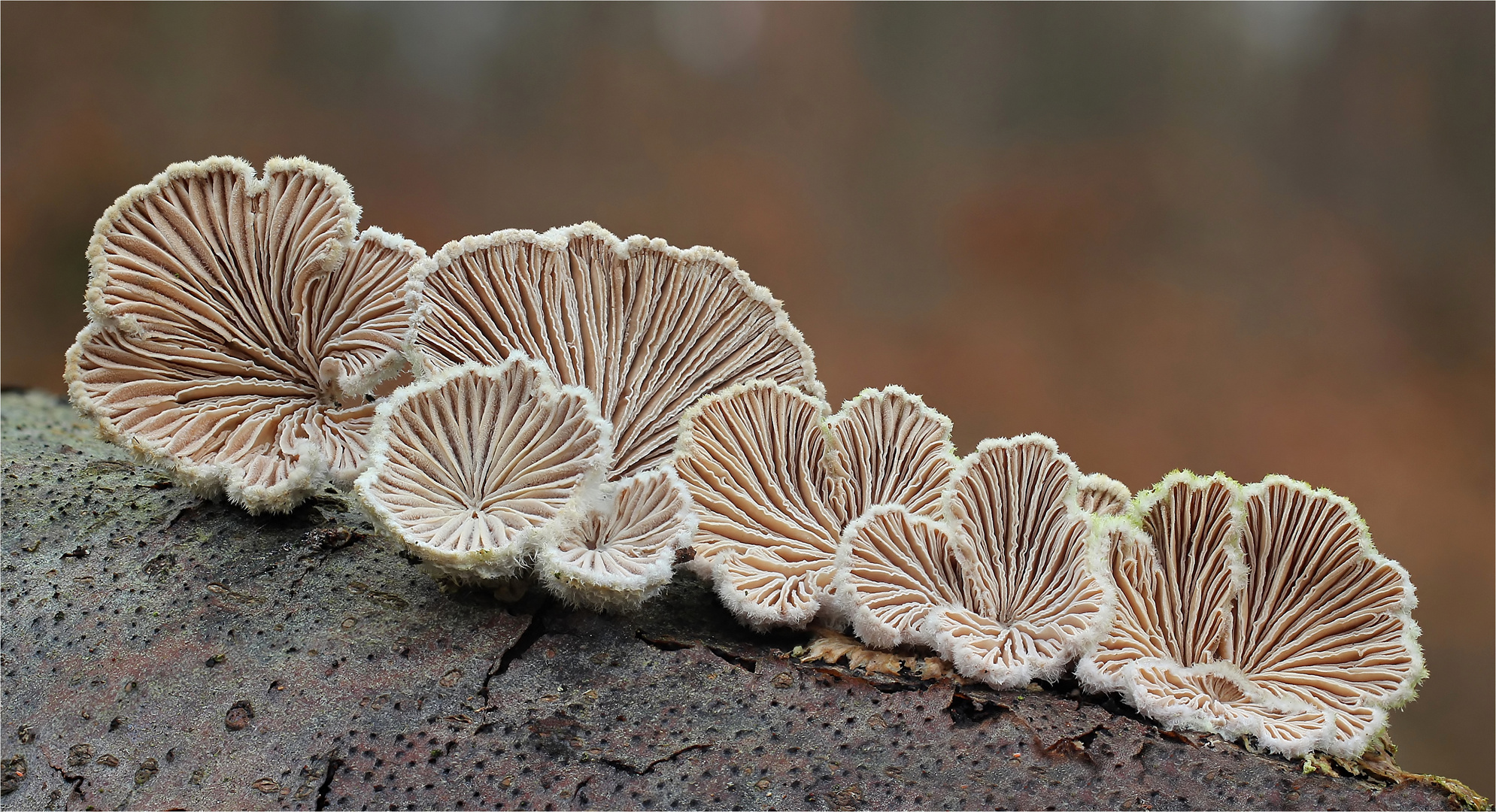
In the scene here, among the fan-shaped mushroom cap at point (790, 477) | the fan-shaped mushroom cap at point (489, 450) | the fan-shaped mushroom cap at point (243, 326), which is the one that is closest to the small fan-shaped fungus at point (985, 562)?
the fan-shaped mushroom cap at point (790, 477)

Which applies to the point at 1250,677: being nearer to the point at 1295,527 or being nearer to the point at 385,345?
the point at 1295,527

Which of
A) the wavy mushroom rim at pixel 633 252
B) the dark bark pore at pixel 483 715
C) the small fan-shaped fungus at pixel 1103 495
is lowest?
the dark bark pore at pixel 483 715

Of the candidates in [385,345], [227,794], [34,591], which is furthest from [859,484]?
[34,591]

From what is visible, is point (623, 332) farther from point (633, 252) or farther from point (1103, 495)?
point (1103, 495)

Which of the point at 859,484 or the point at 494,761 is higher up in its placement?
the point at 859,484

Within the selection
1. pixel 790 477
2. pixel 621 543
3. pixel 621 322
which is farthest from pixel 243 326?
pixel 790 477

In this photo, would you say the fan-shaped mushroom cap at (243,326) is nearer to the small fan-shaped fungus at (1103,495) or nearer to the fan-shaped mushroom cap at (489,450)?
the fan-shaped mushroom cap at (489,450)

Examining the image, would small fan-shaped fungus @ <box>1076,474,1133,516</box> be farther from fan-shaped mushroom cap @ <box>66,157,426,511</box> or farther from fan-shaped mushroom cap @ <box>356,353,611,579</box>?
fan-shaped mushroom cap @ <box>66,157,426,511</box>

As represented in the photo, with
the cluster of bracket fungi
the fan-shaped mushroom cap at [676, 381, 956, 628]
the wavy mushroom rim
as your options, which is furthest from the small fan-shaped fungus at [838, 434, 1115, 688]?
the wavy mushroom rim
